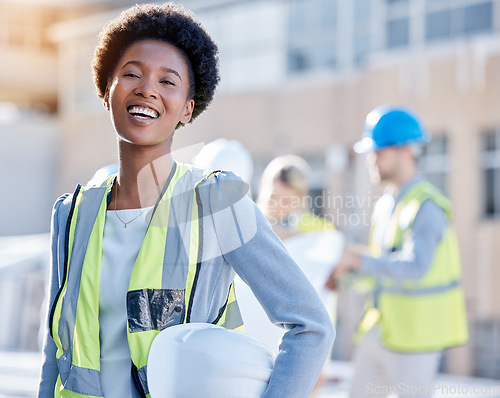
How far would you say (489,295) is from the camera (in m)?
11.9

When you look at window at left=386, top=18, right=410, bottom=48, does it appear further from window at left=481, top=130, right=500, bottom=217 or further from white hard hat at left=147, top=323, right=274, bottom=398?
white hard hat at left=147, top=323, right=274, bottom=398

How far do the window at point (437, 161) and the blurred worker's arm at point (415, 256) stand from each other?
9.25m

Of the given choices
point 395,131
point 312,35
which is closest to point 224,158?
point 395,131

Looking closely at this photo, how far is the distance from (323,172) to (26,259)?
733 cm

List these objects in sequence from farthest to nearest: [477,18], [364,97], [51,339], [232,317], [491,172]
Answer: [364,97], [477,18], [491,172], [51,339], [232,317]

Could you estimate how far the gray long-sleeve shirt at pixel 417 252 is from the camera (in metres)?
3.81

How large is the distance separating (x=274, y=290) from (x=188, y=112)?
579mm

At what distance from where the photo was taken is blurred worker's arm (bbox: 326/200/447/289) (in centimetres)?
381

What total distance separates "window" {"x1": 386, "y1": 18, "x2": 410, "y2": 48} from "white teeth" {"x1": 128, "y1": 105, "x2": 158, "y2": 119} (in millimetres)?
12674

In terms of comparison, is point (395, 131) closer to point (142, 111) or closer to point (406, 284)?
point (406, 284)

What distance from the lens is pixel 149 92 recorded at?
1.81 meters

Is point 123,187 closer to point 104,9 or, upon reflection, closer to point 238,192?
point 238,192

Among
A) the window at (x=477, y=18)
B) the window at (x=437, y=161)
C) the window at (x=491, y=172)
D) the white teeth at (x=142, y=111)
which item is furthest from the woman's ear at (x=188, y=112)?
the window at (x=477, y=18)

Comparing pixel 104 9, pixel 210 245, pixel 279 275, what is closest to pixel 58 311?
pixel 210 245
